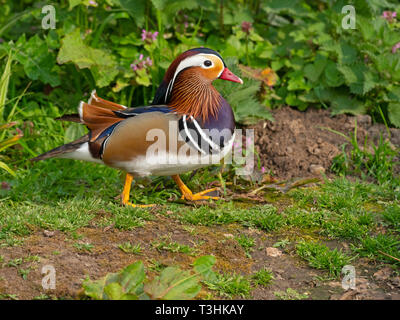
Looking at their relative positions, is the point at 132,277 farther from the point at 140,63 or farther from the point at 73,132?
the point at 140,63

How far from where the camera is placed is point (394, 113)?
4.85 metres

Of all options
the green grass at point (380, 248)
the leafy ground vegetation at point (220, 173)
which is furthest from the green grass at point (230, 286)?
the green grass at point (380, 248)

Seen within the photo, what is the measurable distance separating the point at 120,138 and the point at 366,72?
96.0 inches

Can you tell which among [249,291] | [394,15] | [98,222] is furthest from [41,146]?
[394,15]

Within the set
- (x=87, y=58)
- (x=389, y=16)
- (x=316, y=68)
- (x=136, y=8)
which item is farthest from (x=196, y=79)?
(x=389, y=16)

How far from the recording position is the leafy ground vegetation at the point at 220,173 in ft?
9.54

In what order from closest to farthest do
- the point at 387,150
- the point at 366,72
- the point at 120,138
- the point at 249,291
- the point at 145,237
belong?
1. the point at 249,291
2. the point at 145,237
3. the point at 120,138
4. the point at 387,150
5. the point at 366,72

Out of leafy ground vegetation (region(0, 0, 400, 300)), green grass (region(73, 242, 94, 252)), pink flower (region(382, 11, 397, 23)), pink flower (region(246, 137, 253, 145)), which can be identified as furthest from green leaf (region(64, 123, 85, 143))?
pink flower (region(382, 11, 397, 23))

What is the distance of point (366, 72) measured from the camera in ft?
15.9

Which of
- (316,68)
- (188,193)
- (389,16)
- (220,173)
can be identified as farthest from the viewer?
(389,16)

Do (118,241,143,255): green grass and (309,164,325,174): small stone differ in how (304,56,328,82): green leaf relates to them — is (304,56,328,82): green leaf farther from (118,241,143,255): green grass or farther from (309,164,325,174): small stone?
(118,241,143,255): green grass

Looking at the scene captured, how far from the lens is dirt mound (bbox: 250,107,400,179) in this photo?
4.45m

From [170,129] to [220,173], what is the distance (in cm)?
80

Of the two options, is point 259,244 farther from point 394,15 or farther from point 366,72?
point 394,15
